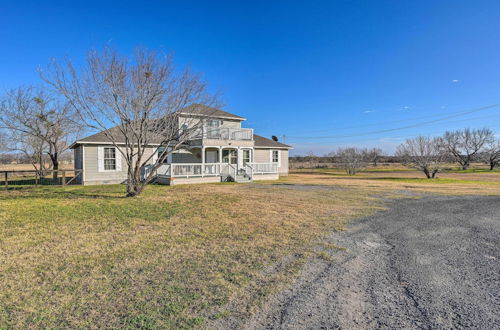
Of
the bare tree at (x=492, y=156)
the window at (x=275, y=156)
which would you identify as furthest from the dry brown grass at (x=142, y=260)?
the bare tree at (x=492, y=156)

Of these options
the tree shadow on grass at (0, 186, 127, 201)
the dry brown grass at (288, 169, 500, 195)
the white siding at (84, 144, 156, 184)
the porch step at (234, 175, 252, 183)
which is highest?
the white siding at (84, 144, 156, 184)

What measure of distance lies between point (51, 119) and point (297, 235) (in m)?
22.2

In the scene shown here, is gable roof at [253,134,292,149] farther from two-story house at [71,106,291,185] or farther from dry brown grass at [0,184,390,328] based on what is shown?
dry brown grass at [0,184,390,328]

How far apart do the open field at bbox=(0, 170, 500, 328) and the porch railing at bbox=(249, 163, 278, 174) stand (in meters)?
12.6

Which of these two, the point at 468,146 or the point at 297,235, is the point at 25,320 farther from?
the point at 468,146

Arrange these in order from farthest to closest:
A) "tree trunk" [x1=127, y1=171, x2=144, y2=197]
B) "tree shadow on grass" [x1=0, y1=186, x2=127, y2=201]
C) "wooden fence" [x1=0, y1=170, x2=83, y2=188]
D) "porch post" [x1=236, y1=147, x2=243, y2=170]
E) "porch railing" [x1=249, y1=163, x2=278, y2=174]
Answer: "porch railing" [x1=249, y1=163, x2=278, y2=174]
"porch post" [x1=236, y1=147, x2=243, y2=170]
"wooden fence" [x1=0, y1=170, x2=83, y2=188]
"tree shadow on grass" [x1=0, y1=186, x2=127, y2=201]
"tree trunk" [x1=127, y1=171, x2=144, y2=197]

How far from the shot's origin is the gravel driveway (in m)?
2.62

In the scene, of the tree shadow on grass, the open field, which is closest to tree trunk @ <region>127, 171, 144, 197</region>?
the tree shadow on grass

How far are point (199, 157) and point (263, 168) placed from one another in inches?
201

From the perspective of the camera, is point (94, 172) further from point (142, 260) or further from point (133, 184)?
point (142, 260)

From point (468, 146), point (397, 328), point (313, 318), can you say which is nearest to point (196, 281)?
point (313, 318)

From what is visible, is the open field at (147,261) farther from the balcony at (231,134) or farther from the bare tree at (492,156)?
the bare tree at (492,156)

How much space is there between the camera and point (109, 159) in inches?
671

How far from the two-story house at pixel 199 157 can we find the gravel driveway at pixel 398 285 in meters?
8.99
